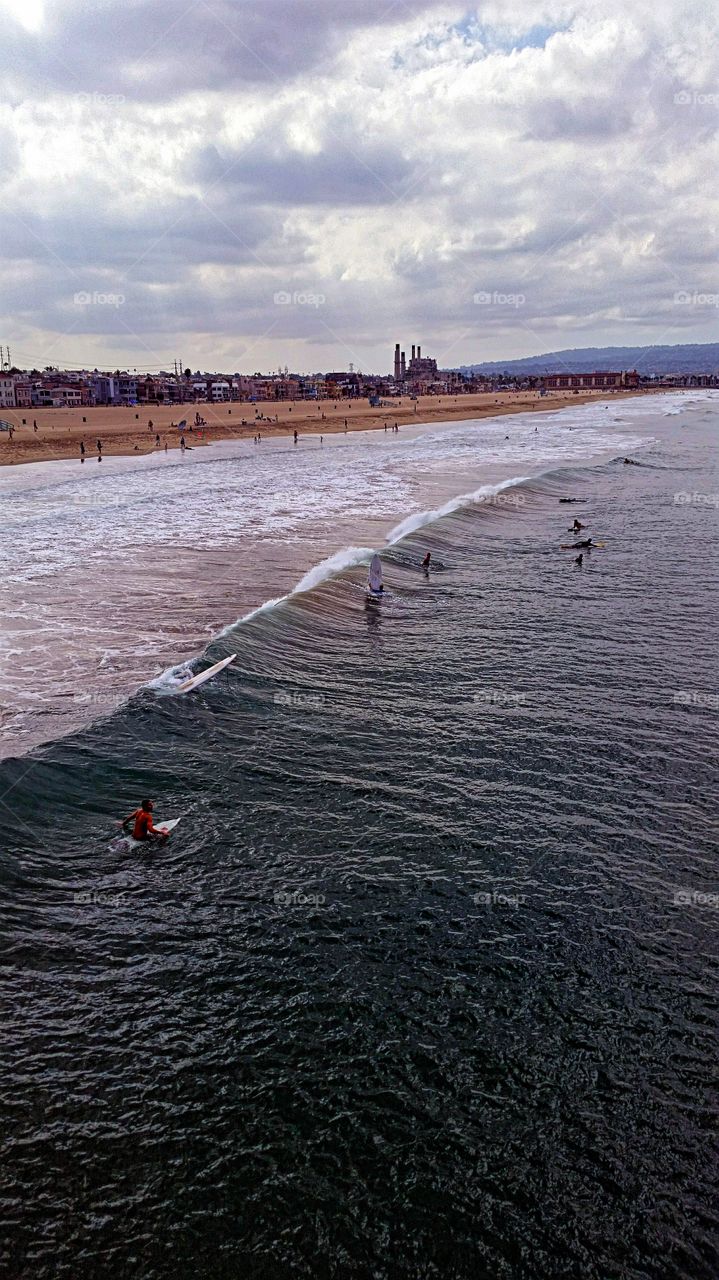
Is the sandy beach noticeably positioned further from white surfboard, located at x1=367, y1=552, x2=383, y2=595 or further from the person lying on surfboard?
the person lying on surfboard

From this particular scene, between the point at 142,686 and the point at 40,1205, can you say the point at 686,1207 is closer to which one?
the point at 40,1205

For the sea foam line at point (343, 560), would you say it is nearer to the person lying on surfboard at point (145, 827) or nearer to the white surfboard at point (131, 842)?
the white surfboard at point (131, 842)

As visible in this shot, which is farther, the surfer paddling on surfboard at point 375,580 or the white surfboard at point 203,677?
the surfer paddling on surfboard at point 375,580

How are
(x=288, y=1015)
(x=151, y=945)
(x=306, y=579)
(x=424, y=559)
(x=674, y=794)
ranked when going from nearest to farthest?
(x=288, y=1015) < (x=151, y=945) < (x=674, y=794) < (x=306, y=579) < (x=424, y=559)

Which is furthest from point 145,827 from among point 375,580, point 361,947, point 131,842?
point 375,580

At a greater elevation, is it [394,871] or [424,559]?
[424,559]

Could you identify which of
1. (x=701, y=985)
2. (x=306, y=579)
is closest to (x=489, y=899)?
(x=701, y=985)

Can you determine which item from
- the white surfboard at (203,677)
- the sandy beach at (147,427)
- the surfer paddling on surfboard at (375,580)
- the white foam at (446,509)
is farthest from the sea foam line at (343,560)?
the sandy beach at (147,427)
